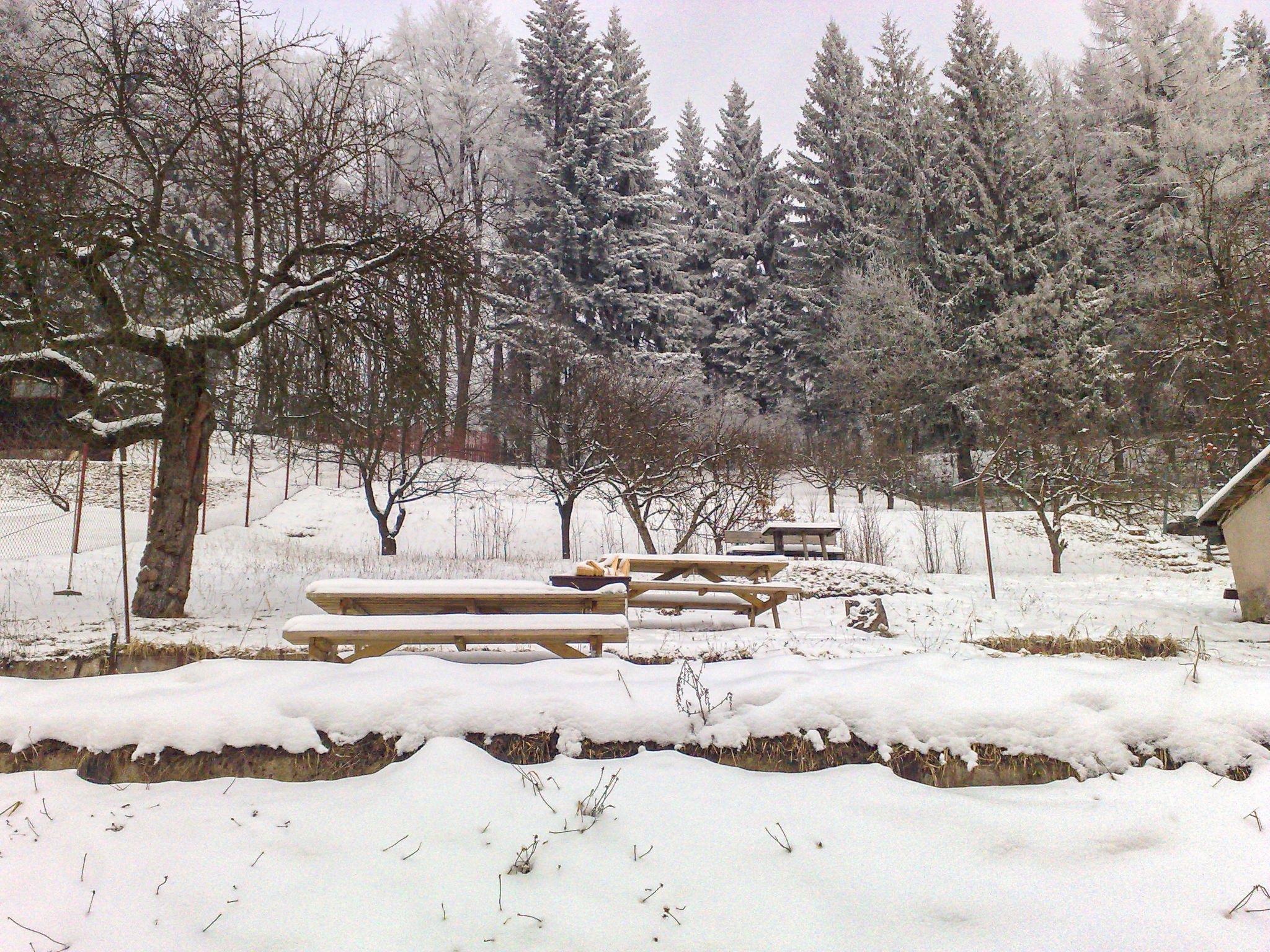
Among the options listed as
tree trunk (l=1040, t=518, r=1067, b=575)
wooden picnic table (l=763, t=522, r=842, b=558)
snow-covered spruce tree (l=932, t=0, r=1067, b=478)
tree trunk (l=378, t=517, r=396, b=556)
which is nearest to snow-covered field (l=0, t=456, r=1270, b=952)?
wooden picnic table (l=763, t=522, r=842, b=558)

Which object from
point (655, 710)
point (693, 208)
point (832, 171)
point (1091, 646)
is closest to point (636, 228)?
point (693, 208)

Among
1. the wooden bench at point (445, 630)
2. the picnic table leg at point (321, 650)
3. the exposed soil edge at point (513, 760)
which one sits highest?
the wooden bench at point (445, 630)

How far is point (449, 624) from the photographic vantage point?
13.3ft

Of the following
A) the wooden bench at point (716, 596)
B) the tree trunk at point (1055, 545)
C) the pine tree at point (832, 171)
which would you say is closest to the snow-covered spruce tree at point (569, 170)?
the pine tree at point (832, 171)

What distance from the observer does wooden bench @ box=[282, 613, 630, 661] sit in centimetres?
395

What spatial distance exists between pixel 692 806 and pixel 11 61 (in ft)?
28.6

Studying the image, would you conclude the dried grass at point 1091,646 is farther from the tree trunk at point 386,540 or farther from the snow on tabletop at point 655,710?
the tree trunk at point 386,540

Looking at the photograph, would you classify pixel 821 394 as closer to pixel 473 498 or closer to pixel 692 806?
pixel 473 498

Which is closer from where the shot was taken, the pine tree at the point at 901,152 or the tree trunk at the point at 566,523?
the tree trunk at the point at 566,523

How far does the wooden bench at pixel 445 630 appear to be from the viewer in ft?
12.9

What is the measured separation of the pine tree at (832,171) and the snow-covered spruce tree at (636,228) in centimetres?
592

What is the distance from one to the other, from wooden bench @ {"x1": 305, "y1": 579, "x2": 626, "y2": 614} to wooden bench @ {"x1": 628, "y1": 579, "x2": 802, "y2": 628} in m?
1.18

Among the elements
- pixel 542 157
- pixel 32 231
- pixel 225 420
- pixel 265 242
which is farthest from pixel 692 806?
pixel 542 157

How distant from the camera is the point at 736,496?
14.1 meters
